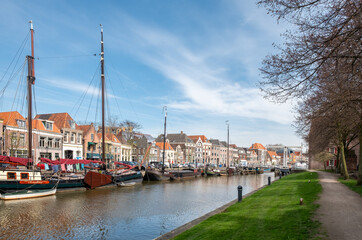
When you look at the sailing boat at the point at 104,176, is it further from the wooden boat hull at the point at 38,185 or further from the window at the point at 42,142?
the window at the point at 42,142

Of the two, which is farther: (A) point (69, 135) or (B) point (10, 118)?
(A) point (69, 135)

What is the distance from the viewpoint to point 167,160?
97.9m

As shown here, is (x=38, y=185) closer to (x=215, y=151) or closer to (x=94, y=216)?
(x=94, y=216)

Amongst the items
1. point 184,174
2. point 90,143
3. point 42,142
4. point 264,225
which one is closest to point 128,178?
point 42,142

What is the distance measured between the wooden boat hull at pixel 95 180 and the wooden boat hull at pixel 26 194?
17.5ft

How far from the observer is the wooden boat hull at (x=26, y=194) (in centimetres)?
2397

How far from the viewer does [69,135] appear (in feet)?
179

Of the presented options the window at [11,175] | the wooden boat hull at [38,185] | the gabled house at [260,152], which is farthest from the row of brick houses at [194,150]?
the window at [11,175]

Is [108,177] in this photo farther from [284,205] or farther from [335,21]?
[335,21]

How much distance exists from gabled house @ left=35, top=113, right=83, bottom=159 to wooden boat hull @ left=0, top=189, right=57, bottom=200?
2771 cm

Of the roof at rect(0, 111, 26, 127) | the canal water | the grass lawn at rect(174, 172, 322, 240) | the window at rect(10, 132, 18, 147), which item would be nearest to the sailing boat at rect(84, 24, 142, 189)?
the canal water

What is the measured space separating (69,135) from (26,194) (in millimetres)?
30932

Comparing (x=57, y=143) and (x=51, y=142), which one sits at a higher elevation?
(x=51, y=142)

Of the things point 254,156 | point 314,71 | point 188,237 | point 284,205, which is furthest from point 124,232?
point 254,156
